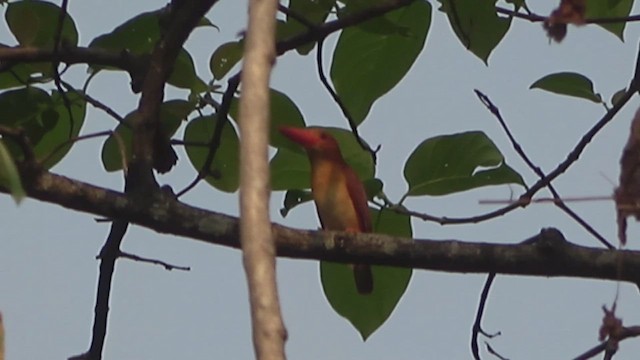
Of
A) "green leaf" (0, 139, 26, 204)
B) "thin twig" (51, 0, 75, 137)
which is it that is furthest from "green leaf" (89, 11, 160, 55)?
"green leaf" (0, 139, 26, 204)

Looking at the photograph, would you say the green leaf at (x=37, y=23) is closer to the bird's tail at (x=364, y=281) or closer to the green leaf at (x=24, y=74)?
the green leaf at (x=24, y=74)

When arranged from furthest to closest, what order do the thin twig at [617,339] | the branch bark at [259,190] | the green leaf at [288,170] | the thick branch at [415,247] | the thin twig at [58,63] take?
1. the green leaf at [288,170]
2. the thin twig at [58,63]
3. the thick branch at [415,247]
4. the thin twig at [617,339]
5. the branch bark at [259,190]

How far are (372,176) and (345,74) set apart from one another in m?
0.25

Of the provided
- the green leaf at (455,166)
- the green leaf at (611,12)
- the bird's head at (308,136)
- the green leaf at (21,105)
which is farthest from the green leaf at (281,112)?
the green leaf at (611,12)

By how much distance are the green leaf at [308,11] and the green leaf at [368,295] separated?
0.47 metres

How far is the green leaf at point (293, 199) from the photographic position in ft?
9.92

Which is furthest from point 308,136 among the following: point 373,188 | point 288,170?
point 373,188

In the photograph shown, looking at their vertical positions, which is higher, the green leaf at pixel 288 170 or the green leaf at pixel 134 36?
the green leaf at pixel 134 36

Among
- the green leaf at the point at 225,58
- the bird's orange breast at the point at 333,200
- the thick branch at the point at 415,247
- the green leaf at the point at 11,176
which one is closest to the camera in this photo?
the green leaf at the point at 11,176

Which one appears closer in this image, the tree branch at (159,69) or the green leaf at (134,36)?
the tree branch at (159,69)

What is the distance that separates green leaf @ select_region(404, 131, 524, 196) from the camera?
280 cm

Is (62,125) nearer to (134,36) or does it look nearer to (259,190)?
(134,36)

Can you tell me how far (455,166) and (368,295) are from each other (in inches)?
14.7

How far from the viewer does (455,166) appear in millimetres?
2838
